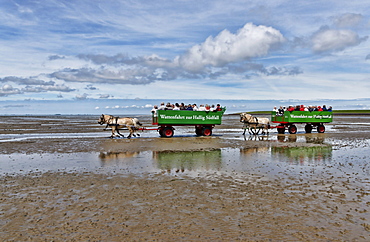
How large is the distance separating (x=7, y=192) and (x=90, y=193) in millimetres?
2267

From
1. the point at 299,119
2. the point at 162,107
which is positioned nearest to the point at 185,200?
the point at 162,107

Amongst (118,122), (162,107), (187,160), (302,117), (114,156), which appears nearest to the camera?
(187,160)

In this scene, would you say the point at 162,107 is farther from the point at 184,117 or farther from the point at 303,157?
the point at 303,157

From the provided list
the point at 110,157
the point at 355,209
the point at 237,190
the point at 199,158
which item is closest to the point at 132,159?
the point at 110,157

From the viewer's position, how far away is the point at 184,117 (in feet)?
79.6

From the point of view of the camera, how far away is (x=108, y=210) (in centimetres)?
666

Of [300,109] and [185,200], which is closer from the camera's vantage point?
[185,200]

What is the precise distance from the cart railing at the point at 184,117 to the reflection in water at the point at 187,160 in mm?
8338

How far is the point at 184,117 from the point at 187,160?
11277mm

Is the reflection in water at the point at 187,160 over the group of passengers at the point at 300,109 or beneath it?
beneath

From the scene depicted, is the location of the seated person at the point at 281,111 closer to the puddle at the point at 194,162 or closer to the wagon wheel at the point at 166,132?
the wagon wheel at the point at 166,132

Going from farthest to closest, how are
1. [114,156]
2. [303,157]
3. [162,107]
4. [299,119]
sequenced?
[299,119] < [162,107] < [114,156] < [303,157]

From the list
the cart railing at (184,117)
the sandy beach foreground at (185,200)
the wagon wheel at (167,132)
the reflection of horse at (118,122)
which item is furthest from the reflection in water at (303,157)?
the reflection of horse at (118,122)

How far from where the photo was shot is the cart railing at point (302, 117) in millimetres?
27500
